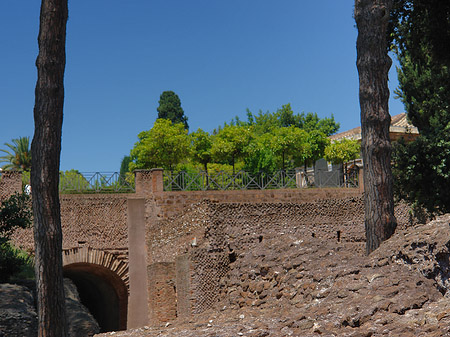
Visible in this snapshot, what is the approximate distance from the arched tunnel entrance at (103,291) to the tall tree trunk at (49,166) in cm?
1002

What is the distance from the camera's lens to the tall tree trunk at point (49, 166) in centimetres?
696

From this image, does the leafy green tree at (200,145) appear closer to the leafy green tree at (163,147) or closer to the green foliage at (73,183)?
the leafy green tree at (163,147)

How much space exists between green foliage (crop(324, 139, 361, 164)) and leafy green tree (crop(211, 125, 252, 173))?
14.8 ft

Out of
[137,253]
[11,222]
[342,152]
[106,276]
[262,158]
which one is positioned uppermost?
[262,158]

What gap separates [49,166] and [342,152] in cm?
2286

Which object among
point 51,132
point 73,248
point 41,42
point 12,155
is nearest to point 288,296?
point 51,132

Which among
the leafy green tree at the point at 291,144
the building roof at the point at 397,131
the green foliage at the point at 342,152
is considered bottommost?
the green foliage at the point at 342,152

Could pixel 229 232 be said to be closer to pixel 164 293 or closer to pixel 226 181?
pixel 164 293

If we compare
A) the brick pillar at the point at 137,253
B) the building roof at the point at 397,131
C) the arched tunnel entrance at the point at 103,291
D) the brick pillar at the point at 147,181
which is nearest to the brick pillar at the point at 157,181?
the brick pillar at the point at 147,181

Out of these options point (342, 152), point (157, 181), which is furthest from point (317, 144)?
point (157, 181)

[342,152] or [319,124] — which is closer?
[342,152]

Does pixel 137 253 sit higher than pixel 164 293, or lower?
higher

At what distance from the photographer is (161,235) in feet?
46.5

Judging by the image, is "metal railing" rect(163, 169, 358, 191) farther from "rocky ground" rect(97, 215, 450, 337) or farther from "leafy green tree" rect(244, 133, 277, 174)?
"leafy green tree" rect(244, 133, 277, 174)
